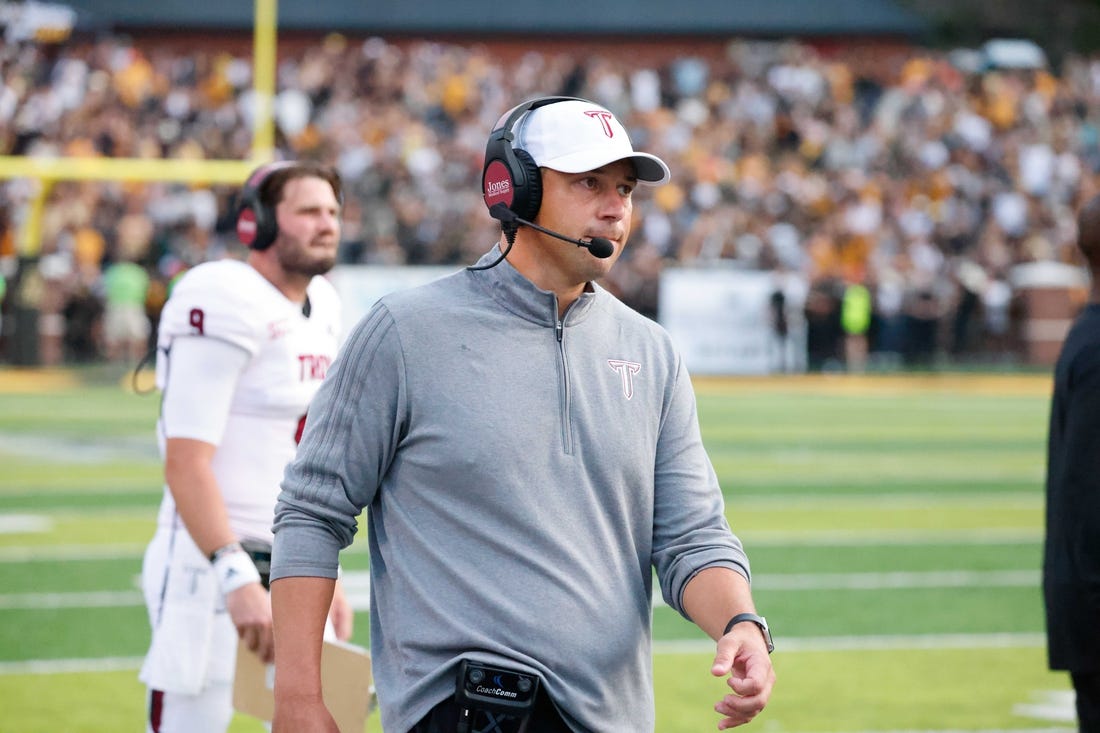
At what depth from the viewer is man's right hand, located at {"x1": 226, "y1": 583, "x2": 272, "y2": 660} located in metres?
4.01

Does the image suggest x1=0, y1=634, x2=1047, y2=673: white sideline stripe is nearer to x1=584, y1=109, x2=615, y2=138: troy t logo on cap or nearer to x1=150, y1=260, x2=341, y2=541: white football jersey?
x1=150, y1=260, x2=341, y2=541: white football jersey

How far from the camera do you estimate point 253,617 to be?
402 centimetres

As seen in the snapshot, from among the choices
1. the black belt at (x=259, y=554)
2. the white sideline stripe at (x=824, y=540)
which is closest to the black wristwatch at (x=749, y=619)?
the black belt at (x=259, y=554)

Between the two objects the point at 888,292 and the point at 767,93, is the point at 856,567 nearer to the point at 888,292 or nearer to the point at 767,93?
the point at 888,292

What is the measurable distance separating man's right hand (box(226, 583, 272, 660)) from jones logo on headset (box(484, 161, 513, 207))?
52.8 inches

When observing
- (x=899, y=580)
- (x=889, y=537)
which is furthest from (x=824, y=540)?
(x=899, y=580)

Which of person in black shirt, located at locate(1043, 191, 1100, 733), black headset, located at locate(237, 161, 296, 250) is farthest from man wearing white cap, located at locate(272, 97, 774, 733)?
black headset, located at locate(237, 161, 296, 250)

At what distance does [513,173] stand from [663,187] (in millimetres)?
24810

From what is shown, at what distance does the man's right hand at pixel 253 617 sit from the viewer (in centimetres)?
401

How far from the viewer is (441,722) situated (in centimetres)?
285

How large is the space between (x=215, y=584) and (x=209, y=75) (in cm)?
2755

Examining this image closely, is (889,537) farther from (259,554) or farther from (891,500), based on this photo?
(259,554)

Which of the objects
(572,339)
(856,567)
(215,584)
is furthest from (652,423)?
(856,567)

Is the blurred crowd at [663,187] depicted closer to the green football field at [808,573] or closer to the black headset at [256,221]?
the green football field at [808,573]
